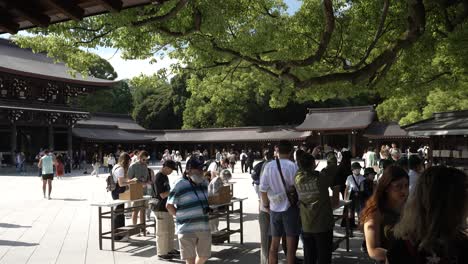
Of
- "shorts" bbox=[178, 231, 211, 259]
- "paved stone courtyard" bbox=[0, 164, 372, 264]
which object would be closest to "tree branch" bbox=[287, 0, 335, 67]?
"paved stone courtyard" bbox=[0, 164, 372, 264]

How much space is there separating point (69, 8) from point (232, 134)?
143ft

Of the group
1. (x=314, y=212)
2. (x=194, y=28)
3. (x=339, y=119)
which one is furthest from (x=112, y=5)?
(x=339, y=119)

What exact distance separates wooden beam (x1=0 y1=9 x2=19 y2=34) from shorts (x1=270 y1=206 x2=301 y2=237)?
3.62 m

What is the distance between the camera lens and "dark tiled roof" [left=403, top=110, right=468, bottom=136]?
34.8 ft

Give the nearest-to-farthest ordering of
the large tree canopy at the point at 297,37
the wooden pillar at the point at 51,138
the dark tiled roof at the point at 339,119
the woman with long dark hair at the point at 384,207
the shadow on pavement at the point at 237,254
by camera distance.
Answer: the woman with long dark hair at the point at 384,207
the shadow on pavement at the point at 237,254
the large tree canopy at the point at 297,37
the wooden pillar at the point at 51,138
the dark tiled roof at the point at 339,119

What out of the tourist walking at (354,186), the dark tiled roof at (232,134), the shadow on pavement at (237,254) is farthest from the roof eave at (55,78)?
the tourist walking at (354,186)

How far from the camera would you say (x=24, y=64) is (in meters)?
34.9

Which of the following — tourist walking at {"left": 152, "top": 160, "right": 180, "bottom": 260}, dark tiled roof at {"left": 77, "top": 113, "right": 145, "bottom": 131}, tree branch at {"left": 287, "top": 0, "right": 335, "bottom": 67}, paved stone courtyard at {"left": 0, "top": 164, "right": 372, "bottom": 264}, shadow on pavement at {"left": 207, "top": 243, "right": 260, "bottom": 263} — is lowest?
shadow on pavement at {"left": 207, "top": 243, "right": 260, "bottom": 263}

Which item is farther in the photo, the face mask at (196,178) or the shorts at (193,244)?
the face mask at (196,178)

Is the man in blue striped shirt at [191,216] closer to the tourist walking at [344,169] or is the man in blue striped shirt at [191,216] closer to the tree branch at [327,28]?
the tourist walking at [344,169]

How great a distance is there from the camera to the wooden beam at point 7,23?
3.93 m

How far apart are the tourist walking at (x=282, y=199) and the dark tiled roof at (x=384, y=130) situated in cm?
3570

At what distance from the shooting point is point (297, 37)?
34.0ft

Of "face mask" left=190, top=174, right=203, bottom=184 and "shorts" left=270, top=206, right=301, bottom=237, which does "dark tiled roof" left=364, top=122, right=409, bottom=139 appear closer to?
"shorts" left=270, top=206, right=301, bottom=237
